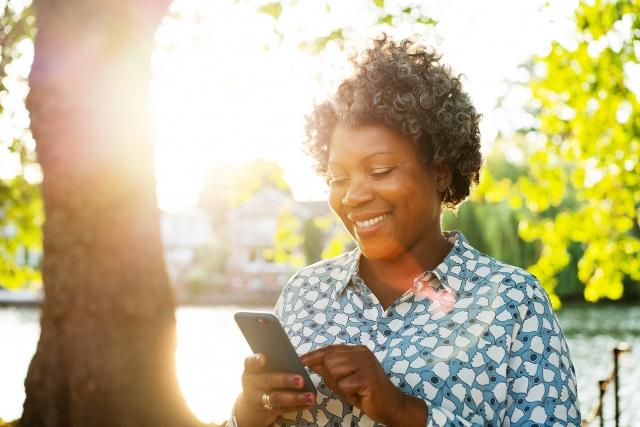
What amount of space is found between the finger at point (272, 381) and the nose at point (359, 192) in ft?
1.76

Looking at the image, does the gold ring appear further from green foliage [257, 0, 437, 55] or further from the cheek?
Result: green foliage [257, 0, 437, 55]

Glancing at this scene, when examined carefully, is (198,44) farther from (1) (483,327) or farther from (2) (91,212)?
(1) (483,327)

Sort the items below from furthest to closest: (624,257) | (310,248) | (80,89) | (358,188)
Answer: (310,248) → (624,257) → (80,89) → (358,188)

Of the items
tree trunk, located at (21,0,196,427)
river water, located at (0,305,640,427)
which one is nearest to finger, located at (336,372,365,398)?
tree trunk, located at (21,0,196,427)

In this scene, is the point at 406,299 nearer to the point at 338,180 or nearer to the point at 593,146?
the point at 338,180

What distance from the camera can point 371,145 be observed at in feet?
7.25

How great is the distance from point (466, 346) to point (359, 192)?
526 millimetres

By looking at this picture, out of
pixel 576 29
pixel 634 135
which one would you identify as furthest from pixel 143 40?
pixel 634 135

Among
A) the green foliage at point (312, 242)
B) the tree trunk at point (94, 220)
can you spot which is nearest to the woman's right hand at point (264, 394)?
the tree trunk at point (94, 220)

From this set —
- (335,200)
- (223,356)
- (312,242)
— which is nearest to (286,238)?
(223,356)

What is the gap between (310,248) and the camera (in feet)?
139

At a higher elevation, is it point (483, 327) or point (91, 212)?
point (91, 212)

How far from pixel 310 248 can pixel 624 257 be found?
114 ft

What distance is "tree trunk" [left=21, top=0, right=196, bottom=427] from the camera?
13.7ft
